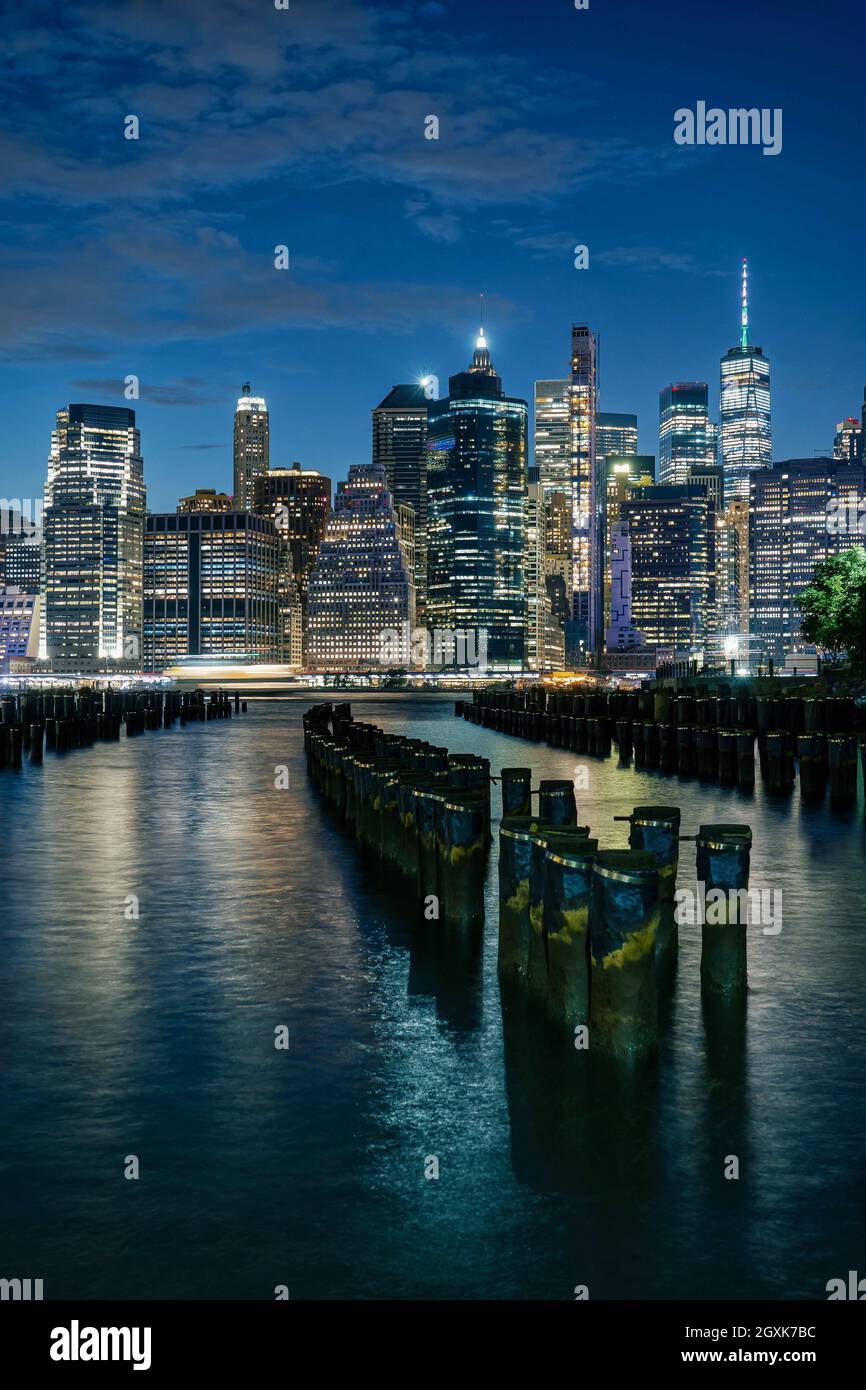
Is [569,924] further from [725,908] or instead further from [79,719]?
[79,719]

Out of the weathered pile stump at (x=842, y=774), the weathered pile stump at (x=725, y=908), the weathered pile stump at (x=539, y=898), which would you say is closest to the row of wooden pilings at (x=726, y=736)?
the weathered pile stump at (x=842, y=774)

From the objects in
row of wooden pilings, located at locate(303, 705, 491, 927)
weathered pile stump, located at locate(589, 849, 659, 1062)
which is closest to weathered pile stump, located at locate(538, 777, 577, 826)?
row of wooden pilings, located at locate(303, 705, 491, 927)

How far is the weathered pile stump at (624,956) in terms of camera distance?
10227mm

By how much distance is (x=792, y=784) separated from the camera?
116 feet

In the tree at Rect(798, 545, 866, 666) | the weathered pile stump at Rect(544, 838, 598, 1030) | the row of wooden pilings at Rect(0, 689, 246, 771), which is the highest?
the tree at Rect(798, 545, 866, 666)

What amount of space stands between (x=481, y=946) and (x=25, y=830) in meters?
15.7

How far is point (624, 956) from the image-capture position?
10250mm

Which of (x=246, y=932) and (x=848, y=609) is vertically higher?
(x=848, y=609)

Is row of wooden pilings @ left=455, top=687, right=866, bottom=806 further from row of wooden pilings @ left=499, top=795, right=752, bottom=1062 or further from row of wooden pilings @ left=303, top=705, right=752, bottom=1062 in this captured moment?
row of wooden pilings @ left=499, top=795, right=752, bottom=1062

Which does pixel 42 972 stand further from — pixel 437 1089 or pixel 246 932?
pixel 437 1089

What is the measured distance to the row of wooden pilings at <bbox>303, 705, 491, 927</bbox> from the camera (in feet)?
51.0

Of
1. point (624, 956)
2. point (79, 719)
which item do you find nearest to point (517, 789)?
point (624, 956)

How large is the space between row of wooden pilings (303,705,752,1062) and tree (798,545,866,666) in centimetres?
6205
